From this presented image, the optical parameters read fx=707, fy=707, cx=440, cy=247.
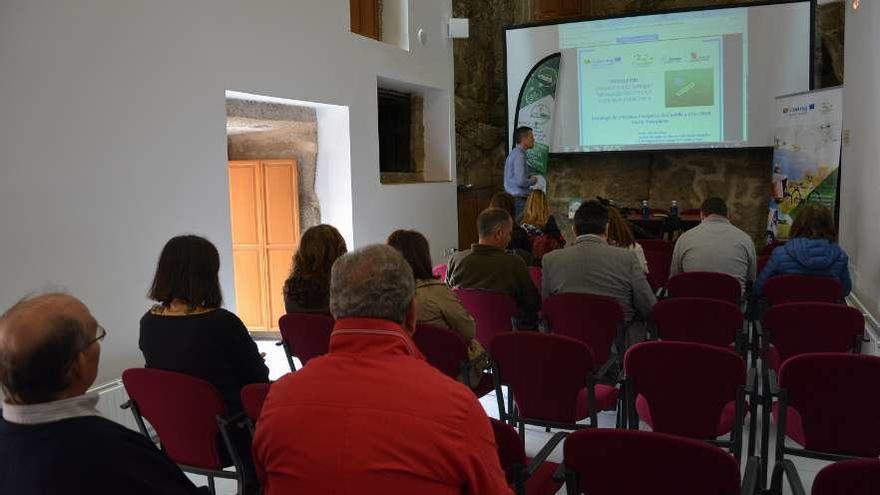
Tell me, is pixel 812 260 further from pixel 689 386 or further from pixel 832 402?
pixel 689 386

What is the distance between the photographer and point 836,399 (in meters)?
2.47

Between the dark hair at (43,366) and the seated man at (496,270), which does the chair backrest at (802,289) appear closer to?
the seated man at (496,270)

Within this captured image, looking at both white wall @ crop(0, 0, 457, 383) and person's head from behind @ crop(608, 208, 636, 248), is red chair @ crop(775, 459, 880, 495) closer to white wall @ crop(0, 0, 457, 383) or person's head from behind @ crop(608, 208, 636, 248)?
person's head from behind @ crop(608, 208, 636, 248)

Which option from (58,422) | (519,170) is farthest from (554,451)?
→ (519,170)

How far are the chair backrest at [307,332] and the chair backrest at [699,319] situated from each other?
64.1 inches

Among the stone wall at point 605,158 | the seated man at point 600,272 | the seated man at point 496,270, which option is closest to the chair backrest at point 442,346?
the seated man at point 496,270

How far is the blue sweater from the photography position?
421cm

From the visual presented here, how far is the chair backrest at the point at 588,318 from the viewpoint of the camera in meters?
3.53

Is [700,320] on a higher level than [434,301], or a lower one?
lower

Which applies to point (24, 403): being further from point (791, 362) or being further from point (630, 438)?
point (791, 362)

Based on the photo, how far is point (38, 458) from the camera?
1.34m

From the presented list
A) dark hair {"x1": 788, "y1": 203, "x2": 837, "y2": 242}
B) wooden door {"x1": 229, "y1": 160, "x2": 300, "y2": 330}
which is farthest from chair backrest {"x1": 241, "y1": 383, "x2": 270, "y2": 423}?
wooden door {"x1": 229, "y1": 160, "x2": 300, "y2": 330}

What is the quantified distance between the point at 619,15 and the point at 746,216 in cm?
300

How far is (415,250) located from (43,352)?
2052 mm
